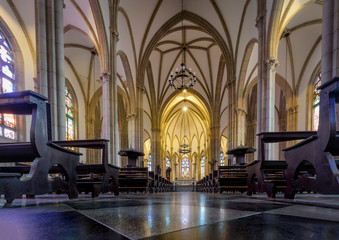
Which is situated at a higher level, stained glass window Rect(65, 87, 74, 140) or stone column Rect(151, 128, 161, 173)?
stained glass window Rect(65, 87, 74, 140)

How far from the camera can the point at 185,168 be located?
4038 cm

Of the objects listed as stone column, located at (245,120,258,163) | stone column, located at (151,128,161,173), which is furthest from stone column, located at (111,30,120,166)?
stone column, located at (245,120,258,163)

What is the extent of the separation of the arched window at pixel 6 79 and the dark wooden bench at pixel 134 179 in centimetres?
662

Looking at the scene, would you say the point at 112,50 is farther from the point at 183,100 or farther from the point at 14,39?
the point at 183,100

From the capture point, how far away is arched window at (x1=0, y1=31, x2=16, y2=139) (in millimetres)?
10047

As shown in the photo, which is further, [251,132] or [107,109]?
[251,132]

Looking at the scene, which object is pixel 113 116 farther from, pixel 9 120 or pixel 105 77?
pixel 9 120

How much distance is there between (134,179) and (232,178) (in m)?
3.24

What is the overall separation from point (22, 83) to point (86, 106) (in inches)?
297

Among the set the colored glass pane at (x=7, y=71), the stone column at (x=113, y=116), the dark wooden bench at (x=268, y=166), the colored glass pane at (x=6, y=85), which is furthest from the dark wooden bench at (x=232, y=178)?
the colored glass pane at (x=7, y=71)

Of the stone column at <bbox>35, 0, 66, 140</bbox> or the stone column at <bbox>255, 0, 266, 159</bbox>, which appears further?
the stone column at <bbox>255, 0, 266, 159</bbox>

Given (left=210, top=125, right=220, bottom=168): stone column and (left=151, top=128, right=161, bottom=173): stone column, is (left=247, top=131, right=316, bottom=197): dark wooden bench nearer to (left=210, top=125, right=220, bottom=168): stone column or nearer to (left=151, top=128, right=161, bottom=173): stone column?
(left=210, top=125, right=220, bottom=168): stone column

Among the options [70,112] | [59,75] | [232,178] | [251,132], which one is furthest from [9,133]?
[251,132]

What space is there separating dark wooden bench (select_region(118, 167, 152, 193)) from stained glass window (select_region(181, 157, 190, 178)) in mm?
33341
